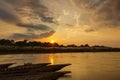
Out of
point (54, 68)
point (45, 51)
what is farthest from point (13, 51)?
point (54, 68)

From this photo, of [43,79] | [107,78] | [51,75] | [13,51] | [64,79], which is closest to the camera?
[43,79]

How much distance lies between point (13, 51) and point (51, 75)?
133 meters

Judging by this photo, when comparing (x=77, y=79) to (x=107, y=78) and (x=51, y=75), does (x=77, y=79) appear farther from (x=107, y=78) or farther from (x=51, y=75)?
(x=51, y=75)

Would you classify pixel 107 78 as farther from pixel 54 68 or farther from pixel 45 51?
pixel 45 51

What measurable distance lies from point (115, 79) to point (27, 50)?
13679 cm

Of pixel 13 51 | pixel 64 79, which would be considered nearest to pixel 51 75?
pixel 64 79

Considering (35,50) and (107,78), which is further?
(35,50)

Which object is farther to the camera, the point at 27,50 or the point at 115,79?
the point at 27,50

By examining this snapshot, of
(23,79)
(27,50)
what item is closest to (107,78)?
(23,79)

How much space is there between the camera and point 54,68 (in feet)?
128

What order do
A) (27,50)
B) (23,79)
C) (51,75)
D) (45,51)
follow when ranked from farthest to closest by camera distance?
1. (45,51)
2. (27,50)
3. (51,75)
4. (23,79)

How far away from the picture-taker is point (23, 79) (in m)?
23.9

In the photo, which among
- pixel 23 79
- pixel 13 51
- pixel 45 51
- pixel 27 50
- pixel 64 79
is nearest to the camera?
pixel 23 79

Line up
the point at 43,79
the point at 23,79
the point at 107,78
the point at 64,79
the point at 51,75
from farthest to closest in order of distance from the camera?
1. the point at 107,78
2. the point at 64,79
3. the point at 51,75
4. the point at 43,79
5. the point at 23,79
